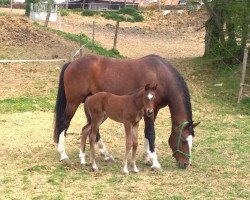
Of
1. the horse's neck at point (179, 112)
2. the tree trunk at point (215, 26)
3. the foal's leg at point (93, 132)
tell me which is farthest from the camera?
the tree trunk at point (215, 26)

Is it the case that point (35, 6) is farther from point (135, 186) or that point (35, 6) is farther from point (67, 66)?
point (135, 186)

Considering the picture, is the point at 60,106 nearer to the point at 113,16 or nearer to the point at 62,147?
the point at 62,147

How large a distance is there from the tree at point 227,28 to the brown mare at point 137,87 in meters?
6.66

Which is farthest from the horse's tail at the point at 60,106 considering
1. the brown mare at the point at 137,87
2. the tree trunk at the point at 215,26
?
the tree trunk at the point at 215,26

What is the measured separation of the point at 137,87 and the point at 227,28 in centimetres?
885

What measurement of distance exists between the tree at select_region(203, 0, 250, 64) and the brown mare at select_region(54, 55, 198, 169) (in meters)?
6.66

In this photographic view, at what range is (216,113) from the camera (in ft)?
41.7

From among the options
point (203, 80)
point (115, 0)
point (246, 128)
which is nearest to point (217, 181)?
point (246, 128)

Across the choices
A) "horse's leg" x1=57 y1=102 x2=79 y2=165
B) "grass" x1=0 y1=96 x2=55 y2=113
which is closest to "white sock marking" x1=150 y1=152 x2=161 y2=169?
"horse's leg" x1=57 y1=102 x2=79 y2=165

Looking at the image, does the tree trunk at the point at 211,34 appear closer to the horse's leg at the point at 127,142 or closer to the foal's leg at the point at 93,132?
the foal's leg at the point at 93,132

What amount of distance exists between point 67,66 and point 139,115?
156 cm

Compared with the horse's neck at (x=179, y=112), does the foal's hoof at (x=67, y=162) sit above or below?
below

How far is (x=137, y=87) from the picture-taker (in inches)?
320

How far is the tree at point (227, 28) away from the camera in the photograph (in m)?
14.6
